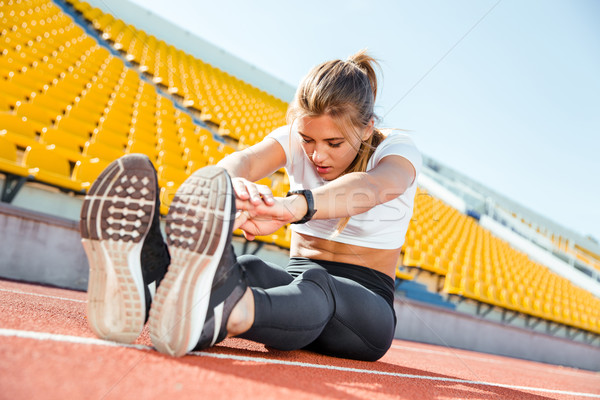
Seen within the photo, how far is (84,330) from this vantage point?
114 cm

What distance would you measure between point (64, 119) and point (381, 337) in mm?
3403

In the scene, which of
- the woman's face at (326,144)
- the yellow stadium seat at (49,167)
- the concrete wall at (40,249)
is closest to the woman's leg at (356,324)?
the woman's face at (326,144)

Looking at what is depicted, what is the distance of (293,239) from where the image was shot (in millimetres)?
1770

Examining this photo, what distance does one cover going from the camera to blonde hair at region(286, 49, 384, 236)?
1.36m

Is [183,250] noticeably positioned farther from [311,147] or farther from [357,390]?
[311,147]

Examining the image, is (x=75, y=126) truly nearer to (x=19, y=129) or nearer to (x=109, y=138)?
(x=109, y=138)

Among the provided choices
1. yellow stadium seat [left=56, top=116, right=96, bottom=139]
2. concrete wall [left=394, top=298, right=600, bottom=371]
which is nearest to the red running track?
yellow stadium seat [left=56, top=116, right=96, bottom=139]

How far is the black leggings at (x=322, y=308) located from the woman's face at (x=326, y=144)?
34 cm

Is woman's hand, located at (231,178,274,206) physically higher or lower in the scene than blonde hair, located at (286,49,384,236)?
lower

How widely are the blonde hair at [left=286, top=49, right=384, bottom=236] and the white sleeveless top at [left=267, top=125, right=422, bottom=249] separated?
38 mm

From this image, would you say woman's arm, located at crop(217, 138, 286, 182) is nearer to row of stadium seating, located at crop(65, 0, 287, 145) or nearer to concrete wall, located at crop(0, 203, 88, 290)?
concrete wall, located at crop(0, 203, 88, 290)

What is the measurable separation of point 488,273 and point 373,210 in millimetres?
5509

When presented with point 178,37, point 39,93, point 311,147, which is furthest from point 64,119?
point 178,37

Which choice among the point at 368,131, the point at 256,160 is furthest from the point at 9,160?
the point at 368,131
